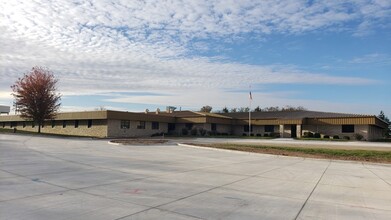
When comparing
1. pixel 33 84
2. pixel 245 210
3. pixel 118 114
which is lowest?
pixel 245 210

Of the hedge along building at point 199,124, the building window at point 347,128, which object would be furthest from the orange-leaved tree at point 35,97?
the building window at point 347,128

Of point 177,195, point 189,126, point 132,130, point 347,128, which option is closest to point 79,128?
point 132,130

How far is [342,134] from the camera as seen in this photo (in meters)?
47.5

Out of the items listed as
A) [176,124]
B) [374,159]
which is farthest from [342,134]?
[374,159]

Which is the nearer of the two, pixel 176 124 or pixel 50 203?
pixel 50 203

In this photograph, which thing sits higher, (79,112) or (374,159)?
(79,112)

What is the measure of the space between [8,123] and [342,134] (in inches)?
2270

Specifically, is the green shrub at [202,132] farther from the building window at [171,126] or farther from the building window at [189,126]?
the building window at [171,126]

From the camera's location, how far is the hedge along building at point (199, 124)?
45.4 metres

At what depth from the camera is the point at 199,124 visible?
180 feet

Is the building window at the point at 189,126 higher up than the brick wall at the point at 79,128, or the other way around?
the building window at the point at 189,126

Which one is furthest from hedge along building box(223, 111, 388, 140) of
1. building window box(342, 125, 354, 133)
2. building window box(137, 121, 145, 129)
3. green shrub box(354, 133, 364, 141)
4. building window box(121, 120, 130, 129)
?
building window box(121, 120, 130, 129)

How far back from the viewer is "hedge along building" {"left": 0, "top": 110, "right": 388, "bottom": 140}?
4544 cm

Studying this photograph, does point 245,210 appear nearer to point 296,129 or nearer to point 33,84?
point 33,84
